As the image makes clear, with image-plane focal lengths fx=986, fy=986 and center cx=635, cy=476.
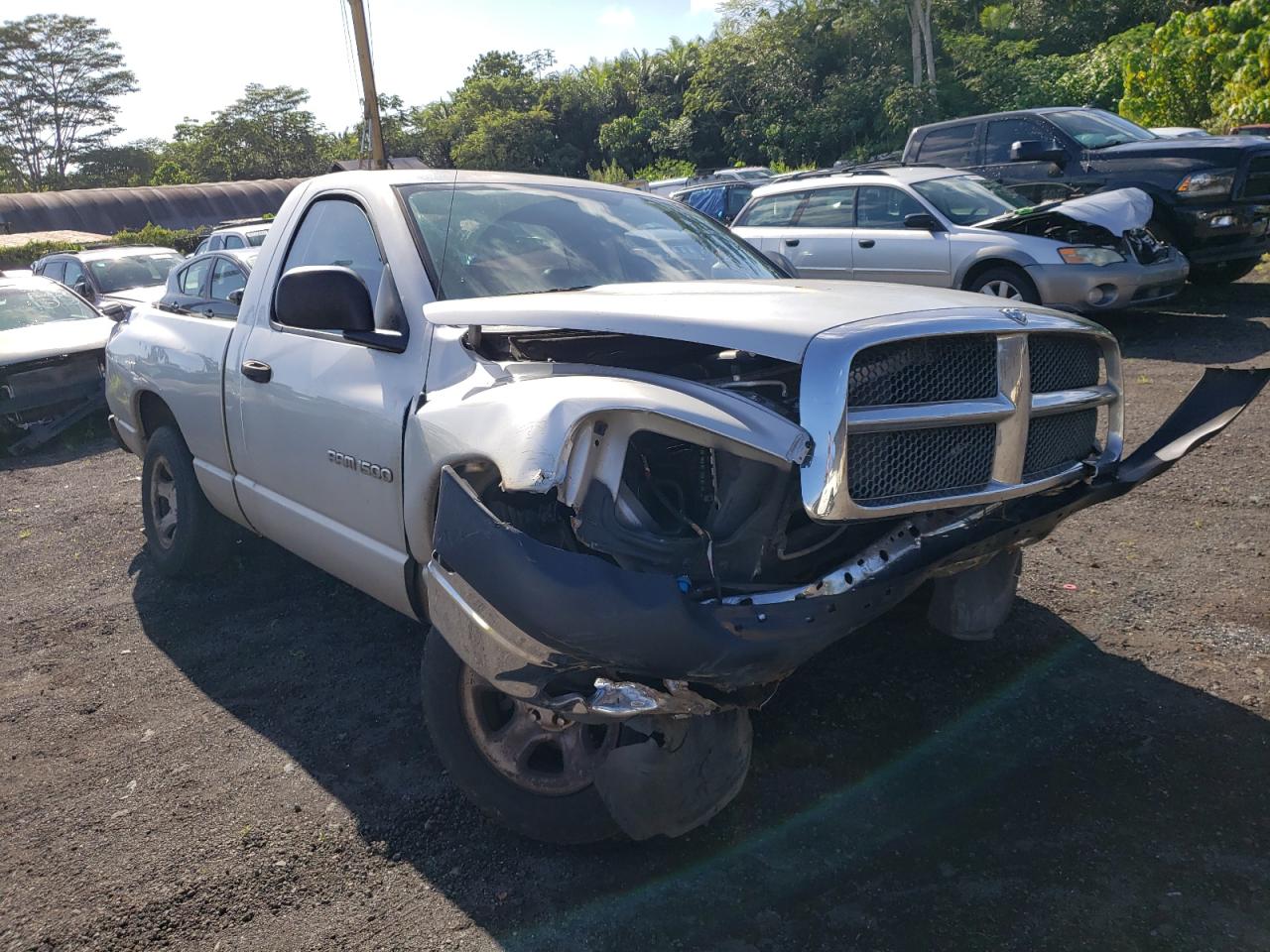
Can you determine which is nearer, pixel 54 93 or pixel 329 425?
pixel 329 425

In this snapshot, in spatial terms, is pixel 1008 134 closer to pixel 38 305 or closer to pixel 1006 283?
pixel 1006 283

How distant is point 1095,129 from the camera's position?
10602 mm

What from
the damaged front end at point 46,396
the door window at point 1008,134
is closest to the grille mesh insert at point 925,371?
the damaged front end at point 46,396

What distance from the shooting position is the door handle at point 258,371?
12.5 ft

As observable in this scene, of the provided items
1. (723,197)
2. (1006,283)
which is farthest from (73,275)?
(1006,283)

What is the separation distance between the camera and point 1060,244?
8508 millimetres

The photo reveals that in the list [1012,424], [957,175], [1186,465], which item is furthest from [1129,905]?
[957,175]

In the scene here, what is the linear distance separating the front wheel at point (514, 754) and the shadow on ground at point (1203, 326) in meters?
7.24

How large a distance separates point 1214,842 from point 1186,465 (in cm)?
363

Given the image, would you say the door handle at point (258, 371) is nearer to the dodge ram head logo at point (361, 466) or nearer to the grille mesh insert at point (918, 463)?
the dodge ram head logo at point (361, 466)

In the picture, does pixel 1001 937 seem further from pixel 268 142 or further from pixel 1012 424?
pixel 268 142

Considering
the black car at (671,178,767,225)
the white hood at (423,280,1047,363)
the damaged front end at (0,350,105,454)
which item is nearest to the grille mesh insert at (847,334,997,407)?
the white hood at (423,280,1047,363)

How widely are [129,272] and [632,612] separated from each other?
14.1 meters

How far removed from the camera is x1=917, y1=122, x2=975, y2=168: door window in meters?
11.5
